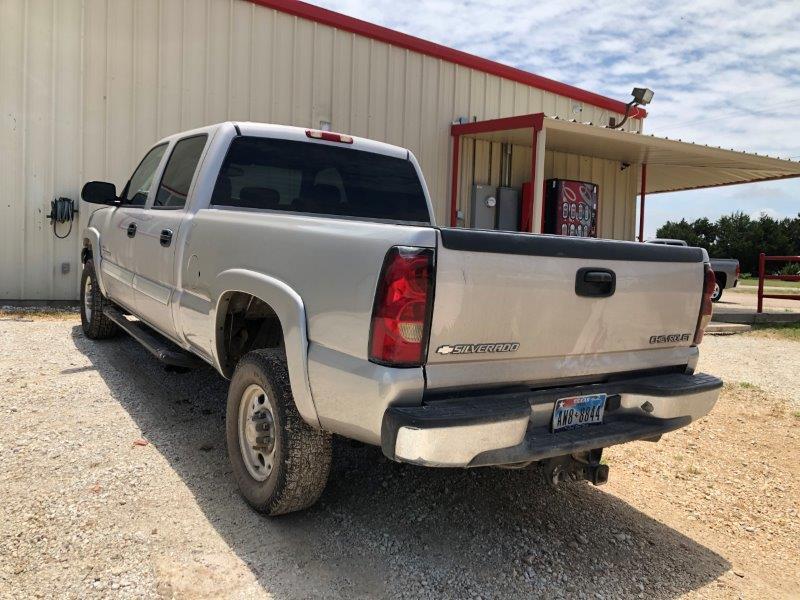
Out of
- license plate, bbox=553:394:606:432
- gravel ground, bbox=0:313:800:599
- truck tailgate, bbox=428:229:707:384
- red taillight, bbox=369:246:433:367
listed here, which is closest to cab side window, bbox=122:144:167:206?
gravel ground, bbox=0:313:800:599

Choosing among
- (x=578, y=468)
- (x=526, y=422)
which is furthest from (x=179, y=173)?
(x=578, y=468)

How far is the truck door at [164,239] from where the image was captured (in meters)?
3.98

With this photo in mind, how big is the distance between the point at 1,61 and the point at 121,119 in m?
1.56

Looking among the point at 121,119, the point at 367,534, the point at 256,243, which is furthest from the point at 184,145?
the point at 121,119

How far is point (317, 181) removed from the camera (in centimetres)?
417

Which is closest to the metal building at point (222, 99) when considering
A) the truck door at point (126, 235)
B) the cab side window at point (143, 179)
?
the truck door at point (126, 235)

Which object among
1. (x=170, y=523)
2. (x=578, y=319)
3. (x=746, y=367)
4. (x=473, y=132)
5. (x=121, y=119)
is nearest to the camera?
(x=578, y=319)

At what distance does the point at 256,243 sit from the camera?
10.2ft

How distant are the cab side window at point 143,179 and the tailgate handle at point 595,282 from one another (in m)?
3.55

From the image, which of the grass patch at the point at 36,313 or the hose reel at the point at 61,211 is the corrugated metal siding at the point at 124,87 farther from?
the grass patch at the point at 36,313

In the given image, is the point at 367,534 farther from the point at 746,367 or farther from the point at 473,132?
the point at 473,132

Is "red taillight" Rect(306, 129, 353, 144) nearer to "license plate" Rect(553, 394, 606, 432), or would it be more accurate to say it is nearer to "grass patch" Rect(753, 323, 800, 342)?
"license plate" Rect(553, 394, 606, 432)

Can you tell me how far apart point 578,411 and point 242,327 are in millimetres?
1911

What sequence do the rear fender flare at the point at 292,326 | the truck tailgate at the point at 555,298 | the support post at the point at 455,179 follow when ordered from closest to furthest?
the truck tailgate at the point at 555,298 → the rear fender flare at the point at 292,326 → the support post at the point at 455,179
